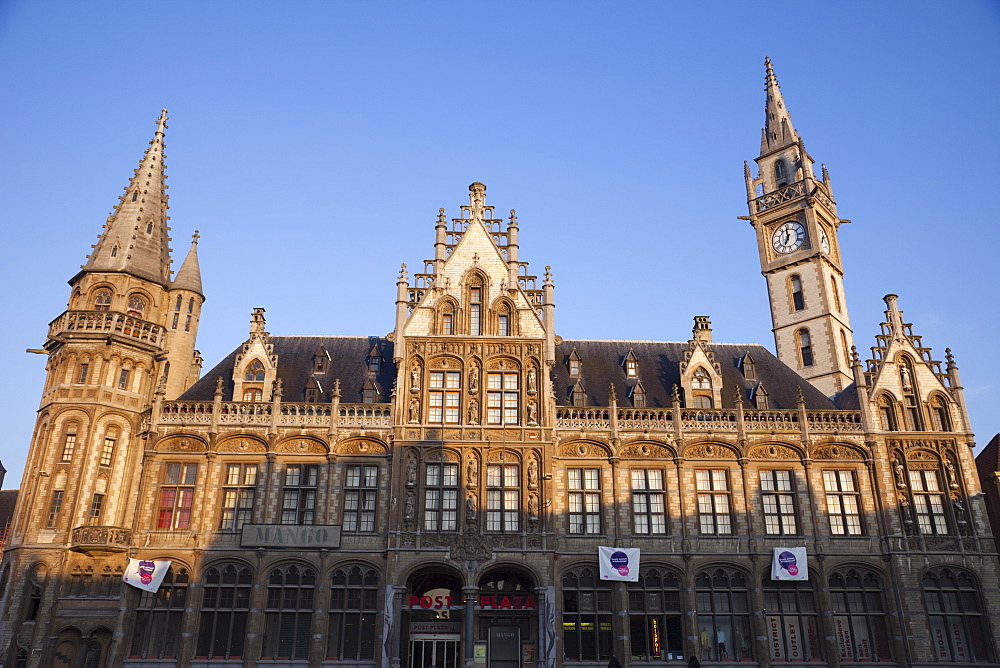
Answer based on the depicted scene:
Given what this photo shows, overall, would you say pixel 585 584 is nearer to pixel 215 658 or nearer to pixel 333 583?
pixel 333 583

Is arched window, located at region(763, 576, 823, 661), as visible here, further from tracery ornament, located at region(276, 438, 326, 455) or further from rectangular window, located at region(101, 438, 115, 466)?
rectangular window, located at region(101, 438, 115, 466)

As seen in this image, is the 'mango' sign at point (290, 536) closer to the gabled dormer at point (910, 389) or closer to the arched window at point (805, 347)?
the gabled dormer at point (910, 389)

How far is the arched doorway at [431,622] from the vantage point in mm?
33219

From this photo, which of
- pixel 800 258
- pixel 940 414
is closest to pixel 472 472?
pixel 940 414

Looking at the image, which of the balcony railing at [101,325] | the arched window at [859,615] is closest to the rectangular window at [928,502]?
the arched window at [859,615]

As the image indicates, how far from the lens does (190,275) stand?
41375 mm

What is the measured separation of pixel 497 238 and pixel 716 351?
47.1 ft

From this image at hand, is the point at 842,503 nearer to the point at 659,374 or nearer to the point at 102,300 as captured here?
the point at 659,374

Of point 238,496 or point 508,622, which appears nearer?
point 508,622

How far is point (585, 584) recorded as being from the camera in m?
33.7

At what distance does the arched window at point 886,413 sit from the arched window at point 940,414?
2047 millimetres

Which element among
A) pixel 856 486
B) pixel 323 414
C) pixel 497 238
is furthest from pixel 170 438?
pixel 856 486

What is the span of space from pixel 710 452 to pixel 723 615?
7.37m

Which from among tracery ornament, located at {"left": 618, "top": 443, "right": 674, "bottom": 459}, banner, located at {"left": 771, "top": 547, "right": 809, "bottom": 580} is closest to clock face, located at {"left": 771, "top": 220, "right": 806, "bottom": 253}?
tracery ornament, located at {"left": 618, "top": 443, "right": 674, "bottom": 459}
